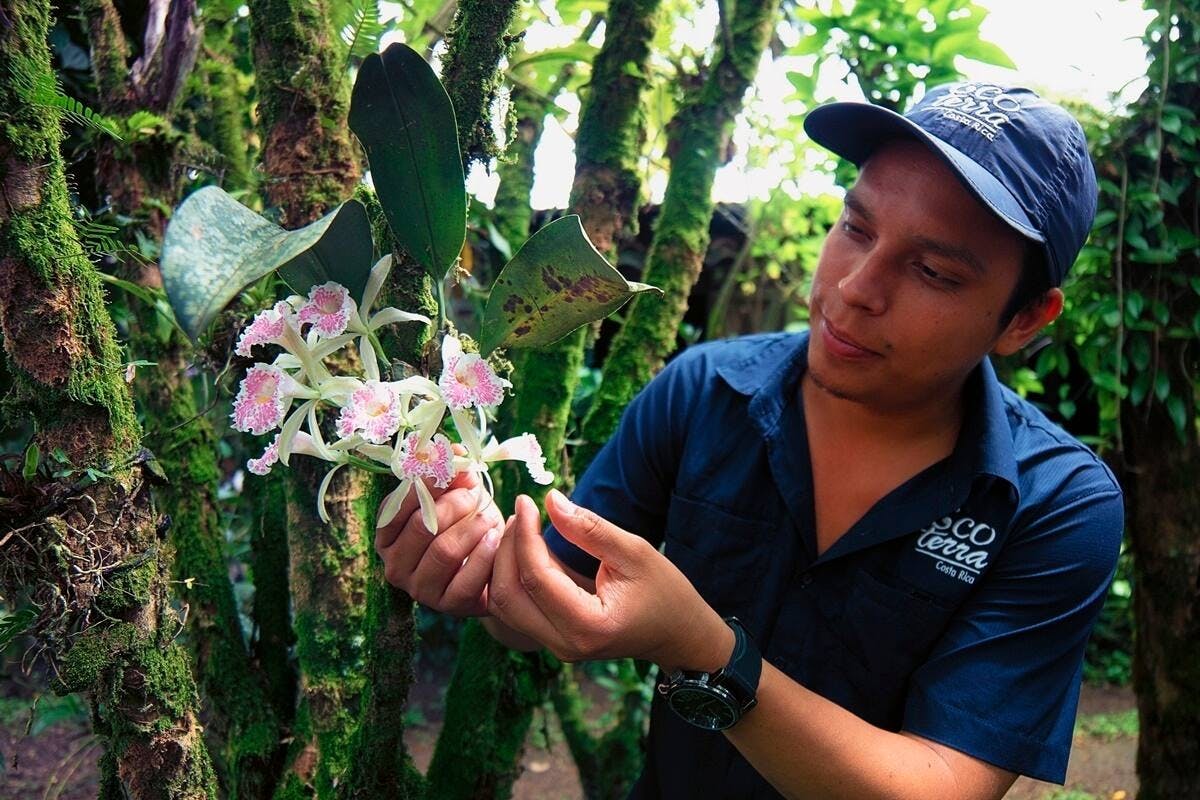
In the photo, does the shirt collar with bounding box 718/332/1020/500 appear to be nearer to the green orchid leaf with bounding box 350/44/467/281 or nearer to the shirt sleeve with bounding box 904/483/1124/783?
the shirt sleeve with bounding box 904/483/1124/783

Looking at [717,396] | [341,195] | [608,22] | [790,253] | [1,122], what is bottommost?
[790,253]

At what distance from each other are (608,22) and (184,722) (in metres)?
1.27

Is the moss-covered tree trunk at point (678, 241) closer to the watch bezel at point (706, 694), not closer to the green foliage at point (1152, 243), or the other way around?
the watch bezel at point (706, 694)

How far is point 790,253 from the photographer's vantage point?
324 cm

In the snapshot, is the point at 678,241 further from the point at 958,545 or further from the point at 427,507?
the point at 427,507

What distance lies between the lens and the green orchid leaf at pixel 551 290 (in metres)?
0.75

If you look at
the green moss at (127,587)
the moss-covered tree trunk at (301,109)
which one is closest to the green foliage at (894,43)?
the moss-covered tree trunk at (301,109)

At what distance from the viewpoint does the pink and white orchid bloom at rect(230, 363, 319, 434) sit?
77 centimetres

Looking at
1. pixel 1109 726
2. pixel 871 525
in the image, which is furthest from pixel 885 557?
pixel 1109 726

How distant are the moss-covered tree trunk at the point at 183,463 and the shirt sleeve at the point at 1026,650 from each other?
3.07 ft

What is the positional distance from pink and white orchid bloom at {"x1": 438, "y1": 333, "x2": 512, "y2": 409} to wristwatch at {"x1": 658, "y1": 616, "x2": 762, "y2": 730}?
0.41 metres

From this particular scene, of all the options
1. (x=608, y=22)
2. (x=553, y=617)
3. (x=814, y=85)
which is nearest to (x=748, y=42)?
(x=608, y=22)

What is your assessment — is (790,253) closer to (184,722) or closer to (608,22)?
(608,22)

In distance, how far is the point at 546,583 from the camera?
823 mm
